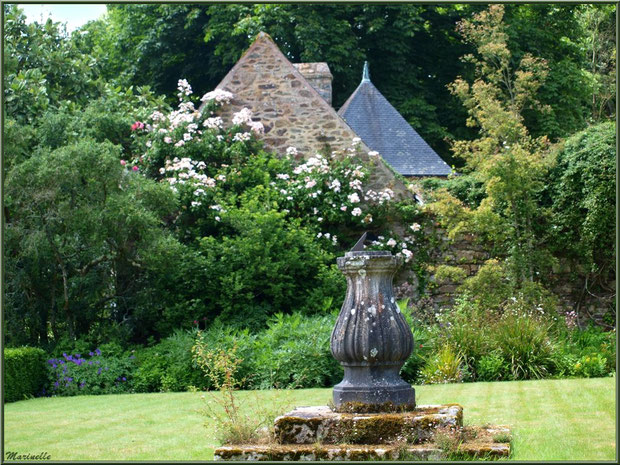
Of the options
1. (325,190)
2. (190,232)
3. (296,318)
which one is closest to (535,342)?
(296,318)

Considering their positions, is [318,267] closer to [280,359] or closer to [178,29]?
[280,359]

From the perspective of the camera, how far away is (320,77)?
1898 cm

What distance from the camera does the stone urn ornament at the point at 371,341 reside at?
613cm

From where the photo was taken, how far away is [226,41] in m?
22.7

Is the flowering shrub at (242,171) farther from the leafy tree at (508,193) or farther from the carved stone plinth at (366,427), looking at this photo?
the carved stone plinth at (366,427)

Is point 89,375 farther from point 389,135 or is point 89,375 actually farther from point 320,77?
point 389,135

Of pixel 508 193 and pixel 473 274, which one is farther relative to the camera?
pixel 473 274

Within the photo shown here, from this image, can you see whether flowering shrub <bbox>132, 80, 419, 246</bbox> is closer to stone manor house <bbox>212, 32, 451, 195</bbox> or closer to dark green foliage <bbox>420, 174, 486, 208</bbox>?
stone manor house <bbox>212, 32, 451, 195</bbox>

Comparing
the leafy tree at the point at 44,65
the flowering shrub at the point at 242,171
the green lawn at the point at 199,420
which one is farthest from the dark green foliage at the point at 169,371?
the leafy tree at the point at 44,65

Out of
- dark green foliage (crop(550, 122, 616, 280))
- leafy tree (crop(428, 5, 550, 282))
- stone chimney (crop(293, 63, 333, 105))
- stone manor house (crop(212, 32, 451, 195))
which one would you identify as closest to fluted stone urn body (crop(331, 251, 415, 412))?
leafy tree (crop(428, 5, 550, 282))

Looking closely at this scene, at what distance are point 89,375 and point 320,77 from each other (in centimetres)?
1015

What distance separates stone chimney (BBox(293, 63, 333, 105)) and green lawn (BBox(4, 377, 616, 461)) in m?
10.3

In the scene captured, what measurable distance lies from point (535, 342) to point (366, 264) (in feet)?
18.6

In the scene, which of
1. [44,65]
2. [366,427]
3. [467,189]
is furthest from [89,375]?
[44,65]
